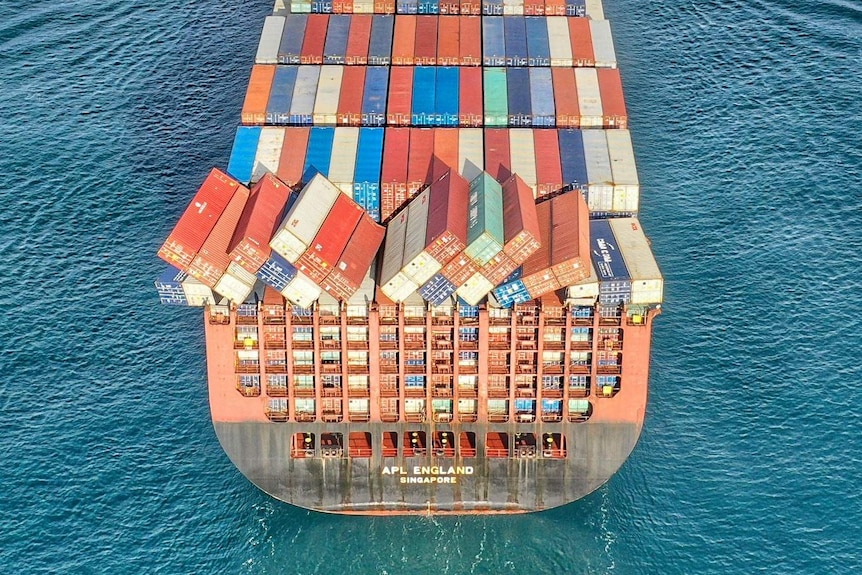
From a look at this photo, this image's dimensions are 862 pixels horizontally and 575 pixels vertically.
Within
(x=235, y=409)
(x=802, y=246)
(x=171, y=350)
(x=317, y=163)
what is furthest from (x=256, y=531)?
(x=802, y=246)

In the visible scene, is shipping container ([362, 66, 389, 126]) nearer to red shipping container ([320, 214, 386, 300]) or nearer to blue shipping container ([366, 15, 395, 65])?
blue shipping container ([366, 15, 395, 65])

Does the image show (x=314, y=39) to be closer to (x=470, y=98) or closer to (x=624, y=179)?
(x=470, y=98)

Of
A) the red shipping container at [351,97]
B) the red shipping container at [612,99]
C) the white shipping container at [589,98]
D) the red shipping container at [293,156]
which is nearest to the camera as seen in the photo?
the red shipping container at [293,156]

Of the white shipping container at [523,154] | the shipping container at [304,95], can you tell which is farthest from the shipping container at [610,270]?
the shipping container at [304,95]

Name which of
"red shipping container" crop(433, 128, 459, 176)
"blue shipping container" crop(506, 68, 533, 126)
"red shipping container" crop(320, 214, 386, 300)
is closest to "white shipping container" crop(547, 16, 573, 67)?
"blue shipping container" crop(506, 68, 533, 126)

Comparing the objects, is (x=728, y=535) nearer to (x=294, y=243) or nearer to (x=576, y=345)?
(x=576, y=345)

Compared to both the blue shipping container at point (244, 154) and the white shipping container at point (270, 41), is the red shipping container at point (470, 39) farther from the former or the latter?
the blue shipping container at point (244, 154)
